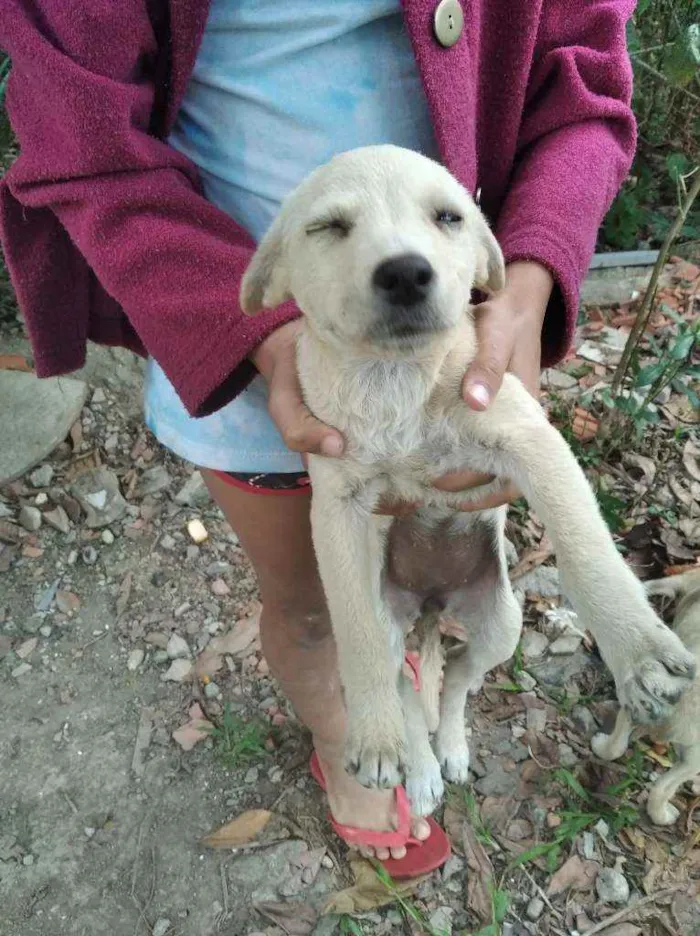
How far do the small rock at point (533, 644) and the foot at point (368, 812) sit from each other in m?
0.81

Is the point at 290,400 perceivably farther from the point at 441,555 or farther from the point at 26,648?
the point at 26,648

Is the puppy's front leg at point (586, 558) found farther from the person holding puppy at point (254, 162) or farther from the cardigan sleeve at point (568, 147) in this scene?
the cardigan sleeve at point (568, 147)

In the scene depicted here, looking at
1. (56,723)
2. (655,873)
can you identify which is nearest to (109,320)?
(56,723)

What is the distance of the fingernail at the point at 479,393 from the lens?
166 cm

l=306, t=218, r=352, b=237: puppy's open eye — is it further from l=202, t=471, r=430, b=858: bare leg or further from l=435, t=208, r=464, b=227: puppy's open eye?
l=202, t=471, r=430, b=858: bare leg

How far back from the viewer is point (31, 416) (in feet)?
13.2

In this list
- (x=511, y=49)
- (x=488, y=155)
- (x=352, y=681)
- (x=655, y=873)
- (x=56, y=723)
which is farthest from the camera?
(x=56, y=723)

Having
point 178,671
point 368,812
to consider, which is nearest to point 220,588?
point 178,671

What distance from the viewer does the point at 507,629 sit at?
2.37m

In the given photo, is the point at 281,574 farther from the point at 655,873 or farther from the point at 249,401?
the point at 655,873

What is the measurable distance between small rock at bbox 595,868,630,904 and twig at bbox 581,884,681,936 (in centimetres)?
3

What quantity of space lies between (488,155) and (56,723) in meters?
2.56

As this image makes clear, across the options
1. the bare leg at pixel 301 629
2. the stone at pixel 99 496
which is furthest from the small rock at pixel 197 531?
the bare leg at pixel 301 629

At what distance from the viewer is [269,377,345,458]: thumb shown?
1.73m
